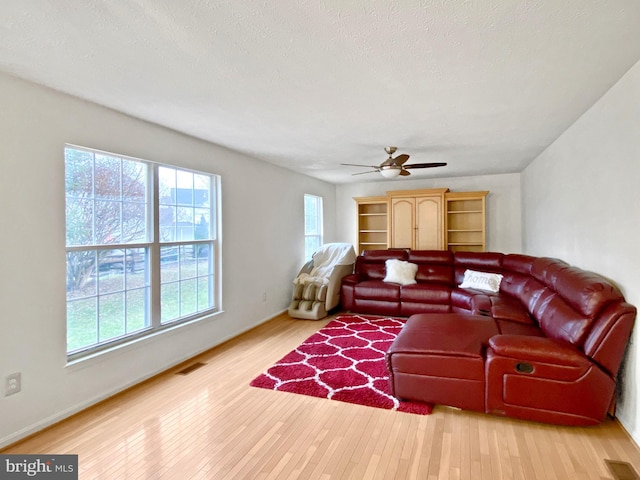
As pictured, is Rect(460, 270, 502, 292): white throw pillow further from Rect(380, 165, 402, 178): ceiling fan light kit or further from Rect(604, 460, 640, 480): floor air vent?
Rect(604, 460, 640, 480): floor air vent

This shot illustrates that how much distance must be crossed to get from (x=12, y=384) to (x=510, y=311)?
13.8 feet

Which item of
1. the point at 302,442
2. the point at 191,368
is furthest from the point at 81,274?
the point at 302,442

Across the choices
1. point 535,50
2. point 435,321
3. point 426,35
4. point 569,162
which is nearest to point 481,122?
point 569,162

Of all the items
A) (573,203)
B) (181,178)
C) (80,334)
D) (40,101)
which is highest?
(40,101)

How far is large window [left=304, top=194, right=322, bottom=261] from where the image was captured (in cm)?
621

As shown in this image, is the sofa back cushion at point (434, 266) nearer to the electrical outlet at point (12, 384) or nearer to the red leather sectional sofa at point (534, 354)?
the red leather sectional sofa at point (534, 354)

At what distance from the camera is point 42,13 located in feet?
4.89

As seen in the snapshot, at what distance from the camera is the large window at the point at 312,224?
20.4ft

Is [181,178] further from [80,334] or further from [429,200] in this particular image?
[429,200]

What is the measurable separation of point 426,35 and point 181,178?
275 cm

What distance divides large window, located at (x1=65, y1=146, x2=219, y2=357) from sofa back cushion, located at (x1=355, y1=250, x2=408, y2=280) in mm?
2738

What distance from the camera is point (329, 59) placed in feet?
6.30

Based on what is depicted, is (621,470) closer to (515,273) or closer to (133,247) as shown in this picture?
(515,273)

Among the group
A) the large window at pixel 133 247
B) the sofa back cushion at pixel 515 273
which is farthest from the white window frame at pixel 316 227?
the sofa back cushion at pixel 515 273
